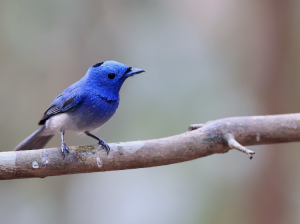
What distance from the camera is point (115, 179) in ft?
13.9

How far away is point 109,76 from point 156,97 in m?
2.13

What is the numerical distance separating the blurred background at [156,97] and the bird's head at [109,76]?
194 centimetres

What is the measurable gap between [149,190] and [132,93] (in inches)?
56.6

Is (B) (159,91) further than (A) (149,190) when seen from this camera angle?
Yes

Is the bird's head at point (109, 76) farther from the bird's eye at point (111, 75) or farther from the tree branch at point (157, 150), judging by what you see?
the tree branch at point (157, 150)

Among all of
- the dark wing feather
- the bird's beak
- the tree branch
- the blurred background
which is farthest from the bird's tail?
the blurred background

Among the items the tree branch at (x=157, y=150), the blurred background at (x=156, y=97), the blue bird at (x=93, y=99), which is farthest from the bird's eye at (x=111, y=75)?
the blurred background at (x=156, y=97)

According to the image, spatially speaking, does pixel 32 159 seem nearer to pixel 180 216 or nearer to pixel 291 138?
pixel 291 138

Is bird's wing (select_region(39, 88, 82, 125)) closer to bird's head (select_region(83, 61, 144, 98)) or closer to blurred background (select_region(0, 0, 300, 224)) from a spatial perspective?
bird's head (select_region(83, 61, 144, 98))

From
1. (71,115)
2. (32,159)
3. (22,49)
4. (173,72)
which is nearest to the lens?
(32,159)

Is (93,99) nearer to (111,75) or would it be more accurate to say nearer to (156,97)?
(111,75)

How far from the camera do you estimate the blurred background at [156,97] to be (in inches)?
161

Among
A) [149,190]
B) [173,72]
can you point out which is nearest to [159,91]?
[173,72]

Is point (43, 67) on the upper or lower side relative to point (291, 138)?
upper
